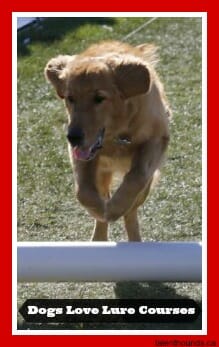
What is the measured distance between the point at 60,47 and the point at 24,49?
35cm

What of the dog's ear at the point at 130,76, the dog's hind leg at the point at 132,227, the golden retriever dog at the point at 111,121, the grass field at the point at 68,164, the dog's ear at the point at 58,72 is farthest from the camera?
the dog's hind leg at the point at 132,227

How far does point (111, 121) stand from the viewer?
3754 millimetres

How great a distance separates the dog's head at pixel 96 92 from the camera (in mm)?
3607

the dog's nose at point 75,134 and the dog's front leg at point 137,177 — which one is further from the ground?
the dog's nose at point 75,134

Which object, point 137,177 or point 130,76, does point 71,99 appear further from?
point 137,177

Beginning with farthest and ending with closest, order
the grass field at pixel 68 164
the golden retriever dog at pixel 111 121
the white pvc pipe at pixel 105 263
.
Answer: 1. the grass field at pixel 68 164
2. the golden retriever dog at pixel 111 121
3. the white pvc pipe at pixel 105 263

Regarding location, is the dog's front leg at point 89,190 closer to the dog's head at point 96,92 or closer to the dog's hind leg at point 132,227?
the dog's head at point 96,92

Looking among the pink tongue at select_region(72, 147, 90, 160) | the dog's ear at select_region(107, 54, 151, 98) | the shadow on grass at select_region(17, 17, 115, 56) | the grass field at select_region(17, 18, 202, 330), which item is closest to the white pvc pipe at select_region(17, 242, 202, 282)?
the grass field at select_region(17, 18, 202, 330)

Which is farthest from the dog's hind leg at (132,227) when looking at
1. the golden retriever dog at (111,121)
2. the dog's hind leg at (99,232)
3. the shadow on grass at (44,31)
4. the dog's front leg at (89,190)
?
the shadow on grass at (44,31)

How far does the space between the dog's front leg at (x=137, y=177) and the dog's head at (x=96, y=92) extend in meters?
0.22

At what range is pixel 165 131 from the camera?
13.6 ft

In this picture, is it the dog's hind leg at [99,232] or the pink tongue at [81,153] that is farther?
the dog's hind leg at [99,232]

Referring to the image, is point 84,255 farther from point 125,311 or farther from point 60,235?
point 60,235

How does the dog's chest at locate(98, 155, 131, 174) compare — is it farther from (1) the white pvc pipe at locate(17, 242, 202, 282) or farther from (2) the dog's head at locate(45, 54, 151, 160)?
→ (1) the white pvc pipe at locate(17, 242, 202, 282)
